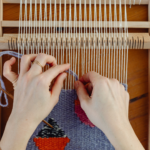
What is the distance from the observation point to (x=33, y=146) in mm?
756

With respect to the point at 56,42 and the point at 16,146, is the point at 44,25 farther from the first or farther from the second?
the point at 16,146

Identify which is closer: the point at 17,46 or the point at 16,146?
the point at 16,146

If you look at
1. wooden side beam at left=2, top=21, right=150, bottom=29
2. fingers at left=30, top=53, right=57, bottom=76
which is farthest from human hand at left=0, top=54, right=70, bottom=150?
wooden side beam at left=2, top=21, right=150, bottom=29

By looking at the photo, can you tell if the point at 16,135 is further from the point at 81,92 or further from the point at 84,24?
the point at 84,24

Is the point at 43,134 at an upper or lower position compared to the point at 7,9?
lower

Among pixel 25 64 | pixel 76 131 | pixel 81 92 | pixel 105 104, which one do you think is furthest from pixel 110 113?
pixel 25 64

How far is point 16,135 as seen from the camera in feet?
1.84

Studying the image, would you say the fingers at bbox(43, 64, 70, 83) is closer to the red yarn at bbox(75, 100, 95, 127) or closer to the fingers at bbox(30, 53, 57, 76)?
the fingers at bbox(30, 53, 57, 76)

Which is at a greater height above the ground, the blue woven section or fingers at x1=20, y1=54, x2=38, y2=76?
fingers at x1=20, y1=54, x2=38, y2=76

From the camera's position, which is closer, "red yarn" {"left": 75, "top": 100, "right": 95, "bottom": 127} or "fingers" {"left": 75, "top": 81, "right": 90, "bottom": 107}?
"fingers" {"left": 75, "top": 81, "right": 90, "bottom": 107}

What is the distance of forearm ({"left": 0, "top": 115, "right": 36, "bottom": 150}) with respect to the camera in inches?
21.9

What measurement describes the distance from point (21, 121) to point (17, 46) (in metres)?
0.33

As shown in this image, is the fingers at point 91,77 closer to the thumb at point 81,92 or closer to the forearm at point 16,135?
the thumb at point 81,92

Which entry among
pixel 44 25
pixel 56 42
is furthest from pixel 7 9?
pixel 56 42
